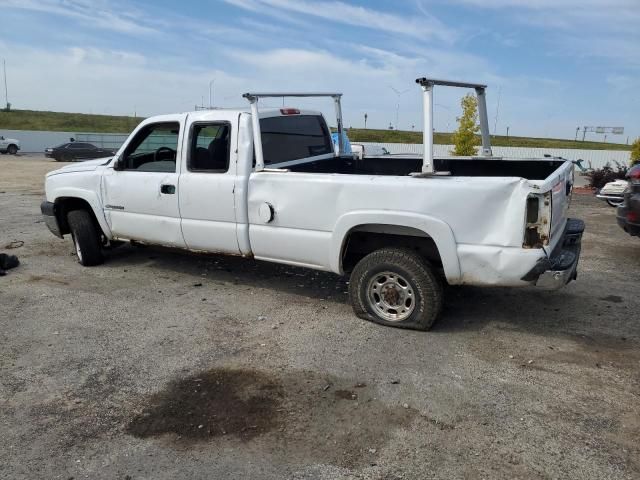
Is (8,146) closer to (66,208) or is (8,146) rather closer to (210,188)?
(66,208)

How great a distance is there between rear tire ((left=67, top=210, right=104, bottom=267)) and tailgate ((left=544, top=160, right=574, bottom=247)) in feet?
17.7

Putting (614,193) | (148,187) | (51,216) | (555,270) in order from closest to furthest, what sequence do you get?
(555,270)
(148,187)
(51,216)
(614,193)

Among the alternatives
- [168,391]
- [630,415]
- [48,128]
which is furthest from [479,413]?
[48,128]

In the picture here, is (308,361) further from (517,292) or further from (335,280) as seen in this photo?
(517,292)

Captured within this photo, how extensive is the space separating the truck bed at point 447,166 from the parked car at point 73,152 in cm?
3388

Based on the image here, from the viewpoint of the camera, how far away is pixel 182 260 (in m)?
7.37

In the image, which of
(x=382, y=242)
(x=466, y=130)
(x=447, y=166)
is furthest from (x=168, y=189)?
(x=466, y=130)

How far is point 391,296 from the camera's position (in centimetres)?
484

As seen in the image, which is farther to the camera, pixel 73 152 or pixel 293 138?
pixel 73 152

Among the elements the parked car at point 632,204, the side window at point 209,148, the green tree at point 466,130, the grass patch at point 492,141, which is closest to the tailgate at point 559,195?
the parked car at point 632,204

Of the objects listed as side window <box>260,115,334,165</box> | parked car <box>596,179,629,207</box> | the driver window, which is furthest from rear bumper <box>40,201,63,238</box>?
parked car <box>596,179,629,207</box>

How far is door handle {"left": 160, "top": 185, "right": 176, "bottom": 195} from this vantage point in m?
5.84

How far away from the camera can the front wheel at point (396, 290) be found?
461cm

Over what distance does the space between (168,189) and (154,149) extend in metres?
0.75
